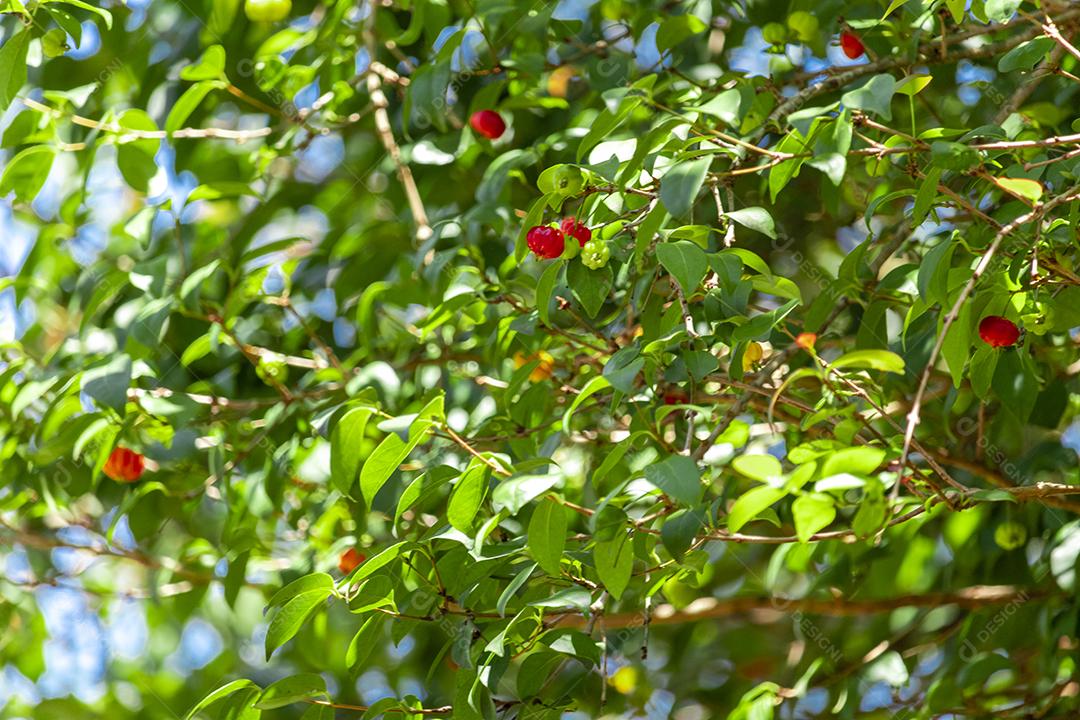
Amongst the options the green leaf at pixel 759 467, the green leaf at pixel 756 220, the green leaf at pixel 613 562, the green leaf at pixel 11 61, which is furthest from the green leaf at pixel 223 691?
the green leaf at pixel 11 61

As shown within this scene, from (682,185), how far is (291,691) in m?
0.64

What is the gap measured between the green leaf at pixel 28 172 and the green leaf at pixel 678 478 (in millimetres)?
1148

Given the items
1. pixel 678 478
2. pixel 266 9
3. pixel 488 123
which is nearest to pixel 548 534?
pixel 678 478

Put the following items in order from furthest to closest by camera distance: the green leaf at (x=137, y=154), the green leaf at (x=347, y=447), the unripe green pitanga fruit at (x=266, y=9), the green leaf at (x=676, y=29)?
1. the unripe green pitanga fruit at (x=266, y=9)
2. the green leaf at (x=137, y=154)
3. the green leaf at (x=676, y=29)
4. the green leaf at (x=347, y=447)

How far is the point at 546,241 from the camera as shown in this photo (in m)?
1.26

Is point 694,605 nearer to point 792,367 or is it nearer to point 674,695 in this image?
point 674,695

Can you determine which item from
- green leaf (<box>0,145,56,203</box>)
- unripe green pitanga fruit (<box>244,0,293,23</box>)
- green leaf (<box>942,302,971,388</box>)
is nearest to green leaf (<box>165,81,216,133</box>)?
green leaf (<box>0,145,56,203</box>)

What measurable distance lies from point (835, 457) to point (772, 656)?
1746mm

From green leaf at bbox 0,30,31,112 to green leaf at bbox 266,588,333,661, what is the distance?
2.59 ft

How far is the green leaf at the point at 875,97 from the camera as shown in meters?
1.08

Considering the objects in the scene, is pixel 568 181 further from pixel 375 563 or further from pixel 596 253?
pixel 375 563

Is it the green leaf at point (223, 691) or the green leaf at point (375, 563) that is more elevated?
the green leaf at point (375, 563)

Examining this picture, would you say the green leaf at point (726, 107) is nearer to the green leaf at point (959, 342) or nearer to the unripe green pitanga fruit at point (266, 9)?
the green leaf at point (959, 342)

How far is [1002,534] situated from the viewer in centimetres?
184
